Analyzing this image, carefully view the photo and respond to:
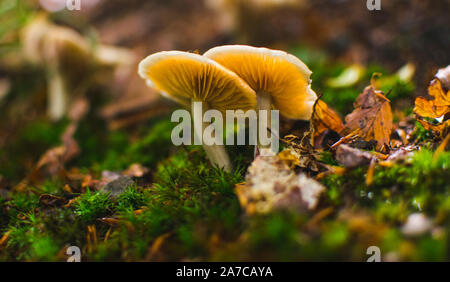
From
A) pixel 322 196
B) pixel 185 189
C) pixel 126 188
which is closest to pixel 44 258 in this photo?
pixel 126 188

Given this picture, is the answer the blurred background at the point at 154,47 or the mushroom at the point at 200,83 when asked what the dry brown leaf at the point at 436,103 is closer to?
the blurred background at the point at 154,47

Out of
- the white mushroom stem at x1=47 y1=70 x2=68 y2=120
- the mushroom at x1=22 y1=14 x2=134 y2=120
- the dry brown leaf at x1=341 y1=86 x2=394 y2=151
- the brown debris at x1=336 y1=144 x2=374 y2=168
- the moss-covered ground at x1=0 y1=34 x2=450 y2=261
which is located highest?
the mushroom at x1=22 y1=14 x2=134 y2=120

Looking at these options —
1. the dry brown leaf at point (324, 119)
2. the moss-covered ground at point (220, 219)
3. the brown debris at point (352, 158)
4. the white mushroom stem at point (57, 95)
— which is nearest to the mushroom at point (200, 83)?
the moss-covered ground at point (220, 219)

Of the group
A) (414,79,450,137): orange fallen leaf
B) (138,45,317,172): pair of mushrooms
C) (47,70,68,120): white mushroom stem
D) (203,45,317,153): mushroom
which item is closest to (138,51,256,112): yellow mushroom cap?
(138,45,317,172): pair of mushrooms

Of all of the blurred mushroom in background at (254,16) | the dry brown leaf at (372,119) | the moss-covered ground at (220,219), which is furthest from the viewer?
the blurred mushroom in background at (254,16)

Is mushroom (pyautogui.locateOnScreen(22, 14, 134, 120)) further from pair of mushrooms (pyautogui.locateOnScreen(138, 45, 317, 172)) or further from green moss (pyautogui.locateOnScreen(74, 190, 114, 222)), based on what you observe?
green moss (pyautogui.locateOnScreen(74, 190, 114, 222))
